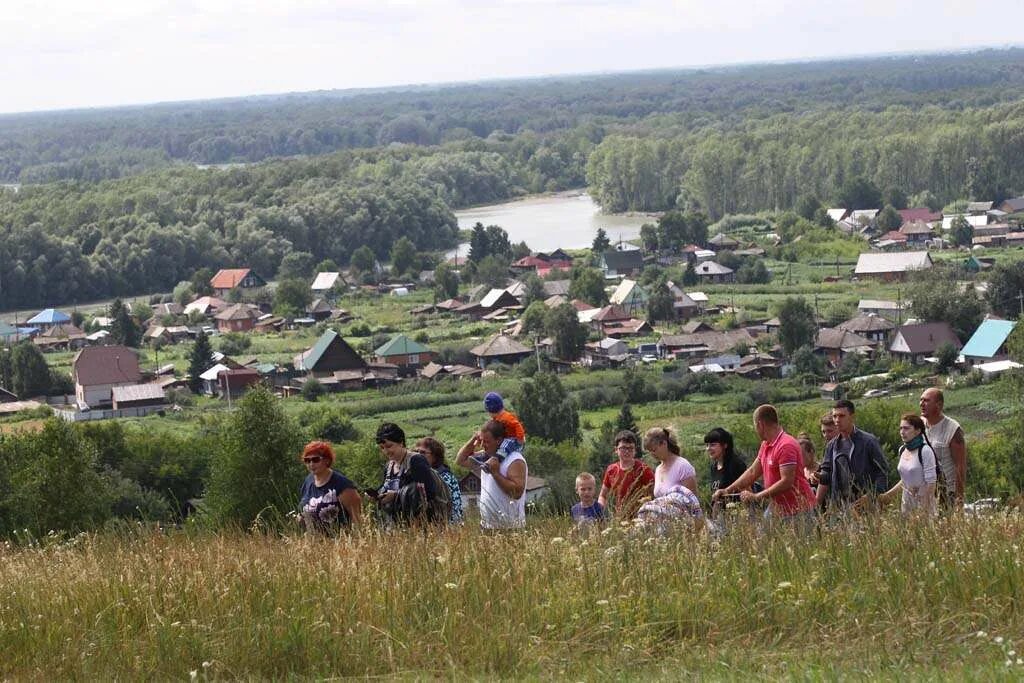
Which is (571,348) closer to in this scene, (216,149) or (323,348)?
(323,348)

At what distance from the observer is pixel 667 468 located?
6277 mm

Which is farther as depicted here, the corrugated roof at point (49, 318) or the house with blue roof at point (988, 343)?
the corrugated roof at point (49, 318)

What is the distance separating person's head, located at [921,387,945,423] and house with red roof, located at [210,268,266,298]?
4588 cm

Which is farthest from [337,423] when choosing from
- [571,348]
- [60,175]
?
[60,175]

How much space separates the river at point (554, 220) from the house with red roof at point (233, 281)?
9118 millimetres

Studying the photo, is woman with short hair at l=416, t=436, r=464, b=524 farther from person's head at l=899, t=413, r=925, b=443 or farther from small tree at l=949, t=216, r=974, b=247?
small tree at l=949, t=216, r=974, b=247

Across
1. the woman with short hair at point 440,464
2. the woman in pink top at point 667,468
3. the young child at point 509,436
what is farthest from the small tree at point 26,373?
the woman in pink top at point 667,468

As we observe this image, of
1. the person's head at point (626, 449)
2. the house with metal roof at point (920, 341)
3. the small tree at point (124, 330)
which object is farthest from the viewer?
the small tree at point (124, 330)

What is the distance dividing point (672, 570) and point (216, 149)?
148537 mm

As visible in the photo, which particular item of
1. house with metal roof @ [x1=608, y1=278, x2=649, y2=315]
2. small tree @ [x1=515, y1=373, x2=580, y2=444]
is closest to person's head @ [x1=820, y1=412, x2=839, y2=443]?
small tree @ [x1=515, y1=373, x2=580, y2=444]

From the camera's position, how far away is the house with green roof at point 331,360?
113 feet

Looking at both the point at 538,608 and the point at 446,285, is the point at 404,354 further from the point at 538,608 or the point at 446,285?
the point at 538,608

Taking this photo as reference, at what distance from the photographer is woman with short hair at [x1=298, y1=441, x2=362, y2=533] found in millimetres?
6109

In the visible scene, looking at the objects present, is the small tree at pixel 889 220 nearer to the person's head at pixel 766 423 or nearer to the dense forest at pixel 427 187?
the dense forest at pixel 427 187
